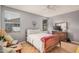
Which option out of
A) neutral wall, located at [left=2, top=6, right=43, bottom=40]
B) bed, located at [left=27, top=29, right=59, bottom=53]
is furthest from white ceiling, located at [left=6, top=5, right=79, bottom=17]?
bed, located at [left=27, top=29, right=59, bottom=53]

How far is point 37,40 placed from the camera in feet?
6.53

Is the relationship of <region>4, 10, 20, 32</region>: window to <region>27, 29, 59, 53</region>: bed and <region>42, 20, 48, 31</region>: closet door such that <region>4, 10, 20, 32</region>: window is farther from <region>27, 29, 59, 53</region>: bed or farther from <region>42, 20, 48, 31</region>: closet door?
<region>42, 20, 48, 31</region>: closet door

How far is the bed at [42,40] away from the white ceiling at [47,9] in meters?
0.37

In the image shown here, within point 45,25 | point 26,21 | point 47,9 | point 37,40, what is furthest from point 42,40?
point 47,9

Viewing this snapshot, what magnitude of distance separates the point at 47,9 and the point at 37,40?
62cm

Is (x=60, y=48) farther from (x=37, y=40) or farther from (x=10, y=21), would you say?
(x=10, y=21)

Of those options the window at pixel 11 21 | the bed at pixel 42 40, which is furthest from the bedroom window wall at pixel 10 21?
the bed at pixel 42 40

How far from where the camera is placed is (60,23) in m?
2.03

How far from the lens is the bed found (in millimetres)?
1935
